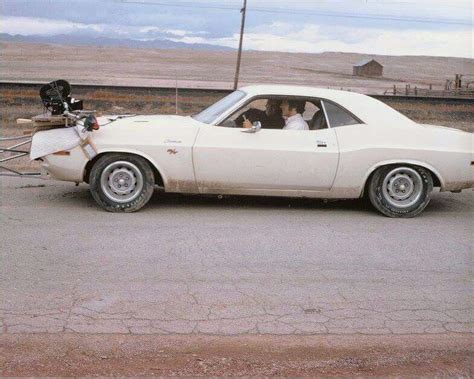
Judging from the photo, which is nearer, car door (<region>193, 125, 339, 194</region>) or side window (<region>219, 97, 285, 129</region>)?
car door (<region>193, 125, 339, 194</region>)

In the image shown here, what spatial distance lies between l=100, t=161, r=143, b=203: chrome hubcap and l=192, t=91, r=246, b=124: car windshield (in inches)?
39.0

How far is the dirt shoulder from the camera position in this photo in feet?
13.2

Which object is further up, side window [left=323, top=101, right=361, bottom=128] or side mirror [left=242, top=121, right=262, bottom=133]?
side window [left=323, top=101, right=361, bottom=128]

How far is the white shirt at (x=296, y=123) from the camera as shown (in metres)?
7.97

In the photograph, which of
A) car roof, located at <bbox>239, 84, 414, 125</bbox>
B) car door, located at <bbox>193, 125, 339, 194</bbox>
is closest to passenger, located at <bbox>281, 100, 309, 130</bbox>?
car roof, located at <bbox>239, 84, 414, 125</bbox>

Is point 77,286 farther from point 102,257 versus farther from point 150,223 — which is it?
point 150,223

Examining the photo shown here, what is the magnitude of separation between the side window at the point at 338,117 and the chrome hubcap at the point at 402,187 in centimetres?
73

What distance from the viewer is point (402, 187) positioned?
7941mm

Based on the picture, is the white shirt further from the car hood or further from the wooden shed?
the wooden shed

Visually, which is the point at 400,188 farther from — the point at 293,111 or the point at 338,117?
the point at 293,111

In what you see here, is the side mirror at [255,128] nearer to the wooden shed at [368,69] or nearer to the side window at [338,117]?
the side window at [338,117]

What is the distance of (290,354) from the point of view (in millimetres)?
4285

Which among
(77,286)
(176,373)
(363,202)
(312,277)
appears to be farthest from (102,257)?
(363,202)

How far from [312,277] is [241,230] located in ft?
5.08
